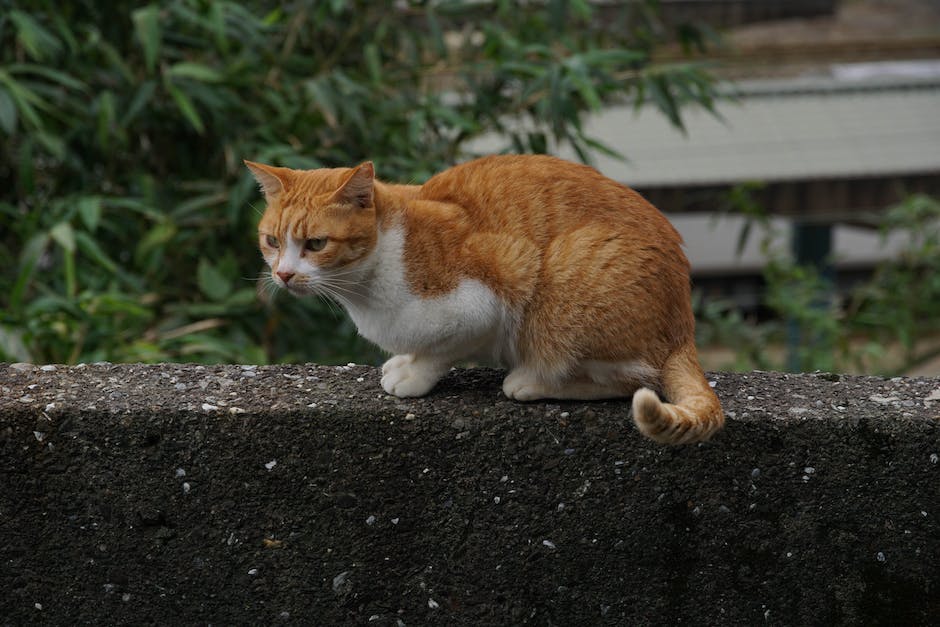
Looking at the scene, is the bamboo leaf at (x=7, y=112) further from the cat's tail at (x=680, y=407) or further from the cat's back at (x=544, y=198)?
the cat's tail at (x=680, y=407)

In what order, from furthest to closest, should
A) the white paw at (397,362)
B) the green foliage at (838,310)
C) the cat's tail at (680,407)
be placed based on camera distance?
1. the green foliage at (838,310)
2. the white paw at (397,362)
3. the cat's tail at (680,407)

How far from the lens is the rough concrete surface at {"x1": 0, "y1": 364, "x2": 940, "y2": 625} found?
2.03m

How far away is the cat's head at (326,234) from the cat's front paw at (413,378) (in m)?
0.18

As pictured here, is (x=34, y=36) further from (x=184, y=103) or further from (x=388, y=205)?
(x=388, y=205)

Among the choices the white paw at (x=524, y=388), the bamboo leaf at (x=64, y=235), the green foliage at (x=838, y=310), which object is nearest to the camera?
the white paw at (x=524, y=388)

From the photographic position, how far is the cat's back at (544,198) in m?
2.06

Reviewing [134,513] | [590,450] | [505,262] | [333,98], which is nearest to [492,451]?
[590,450]

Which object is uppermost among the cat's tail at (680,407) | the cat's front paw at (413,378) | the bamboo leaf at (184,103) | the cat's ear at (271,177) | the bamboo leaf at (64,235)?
the cat's ear at (271,177)

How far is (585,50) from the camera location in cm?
408

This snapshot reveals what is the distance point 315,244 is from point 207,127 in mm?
1745

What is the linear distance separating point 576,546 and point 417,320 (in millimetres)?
495

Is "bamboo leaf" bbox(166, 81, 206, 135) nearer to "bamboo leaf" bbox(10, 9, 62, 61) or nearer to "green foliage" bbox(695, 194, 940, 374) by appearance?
"bamboo leaf" bbox(10, 9, 62, 61)

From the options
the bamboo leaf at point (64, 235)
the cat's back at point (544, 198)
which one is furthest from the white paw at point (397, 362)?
the bamboo leaf at point (64, 235)

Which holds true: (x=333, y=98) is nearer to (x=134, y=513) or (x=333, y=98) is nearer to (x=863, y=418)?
(x=134, y=513)
